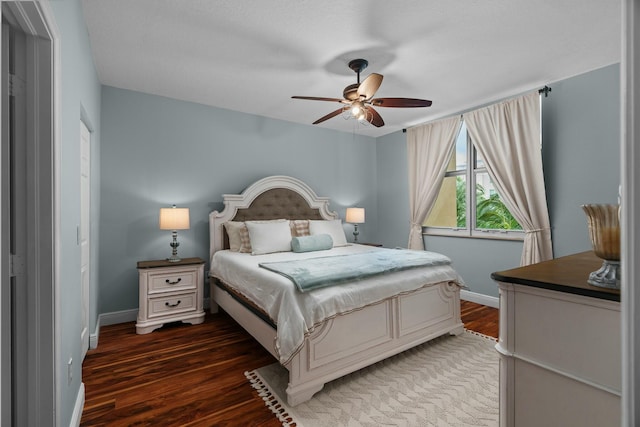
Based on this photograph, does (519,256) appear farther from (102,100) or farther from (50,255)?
(102,100)

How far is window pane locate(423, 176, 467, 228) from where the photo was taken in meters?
4.34

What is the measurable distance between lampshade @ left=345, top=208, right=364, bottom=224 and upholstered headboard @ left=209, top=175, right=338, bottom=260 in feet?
0.68

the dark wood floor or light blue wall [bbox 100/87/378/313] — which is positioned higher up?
light blue wall [bbox 100/87/378/313]

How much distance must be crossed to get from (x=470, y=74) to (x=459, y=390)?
2.82 meters

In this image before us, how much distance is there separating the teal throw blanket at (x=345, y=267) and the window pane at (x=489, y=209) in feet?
4.50

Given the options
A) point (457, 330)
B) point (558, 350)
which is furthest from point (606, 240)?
point (457, 330)

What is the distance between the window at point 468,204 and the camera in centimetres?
389

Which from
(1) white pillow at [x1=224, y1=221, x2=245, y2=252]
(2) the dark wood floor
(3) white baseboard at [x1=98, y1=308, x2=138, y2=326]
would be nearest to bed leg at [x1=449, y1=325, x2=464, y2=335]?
(2) the dark wood floor

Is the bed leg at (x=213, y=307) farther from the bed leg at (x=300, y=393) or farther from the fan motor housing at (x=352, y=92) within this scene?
the fan motor housing at (x=352, y=92)

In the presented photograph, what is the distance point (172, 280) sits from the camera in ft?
10.8

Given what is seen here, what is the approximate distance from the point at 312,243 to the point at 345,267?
4.22ft

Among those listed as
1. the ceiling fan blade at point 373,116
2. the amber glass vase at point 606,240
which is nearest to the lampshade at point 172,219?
the ceiling fan blade at point 373,116

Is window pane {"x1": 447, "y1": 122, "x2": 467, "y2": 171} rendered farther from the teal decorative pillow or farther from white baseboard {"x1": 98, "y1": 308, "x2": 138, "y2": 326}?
white baseboard {"x1": 98, "y1": 308, "x2": 138, "y2": 326}

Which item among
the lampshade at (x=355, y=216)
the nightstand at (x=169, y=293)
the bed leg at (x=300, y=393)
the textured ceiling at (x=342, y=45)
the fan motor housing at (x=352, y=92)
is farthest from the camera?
the lampshade at (x=355, y=216)
